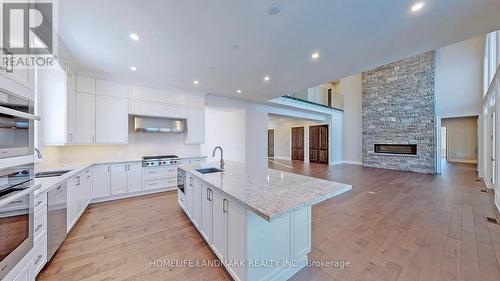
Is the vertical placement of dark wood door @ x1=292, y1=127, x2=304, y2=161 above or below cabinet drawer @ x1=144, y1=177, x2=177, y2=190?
above

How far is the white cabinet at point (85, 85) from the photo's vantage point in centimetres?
353

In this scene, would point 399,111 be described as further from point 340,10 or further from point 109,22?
point 109,22

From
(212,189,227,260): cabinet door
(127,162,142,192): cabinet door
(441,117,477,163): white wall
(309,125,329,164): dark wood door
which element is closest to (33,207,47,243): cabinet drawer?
(212,189,227,260): cabinet door

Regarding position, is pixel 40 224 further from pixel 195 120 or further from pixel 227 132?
pixel 227 132

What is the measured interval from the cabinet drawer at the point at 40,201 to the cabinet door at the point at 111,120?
2.29 m

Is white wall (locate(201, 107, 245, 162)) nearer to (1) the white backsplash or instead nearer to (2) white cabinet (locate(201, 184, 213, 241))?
(1) the white backsplash

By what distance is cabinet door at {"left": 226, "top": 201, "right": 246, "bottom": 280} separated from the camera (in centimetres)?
142

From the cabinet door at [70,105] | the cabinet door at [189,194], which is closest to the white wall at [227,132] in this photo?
the cabinet door at [70,105]

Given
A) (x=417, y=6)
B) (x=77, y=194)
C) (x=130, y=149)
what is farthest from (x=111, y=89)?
(x=417, y=6)

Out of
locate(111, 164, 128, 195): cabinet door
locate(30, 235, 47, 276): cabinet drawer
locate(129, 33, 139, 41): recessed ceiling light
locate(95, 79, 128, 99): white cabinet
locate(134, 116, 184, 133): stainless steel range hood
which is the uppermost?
locate(129, 33, 139, 41): recessed ceiling light

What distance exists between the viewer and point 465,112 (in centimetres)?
660

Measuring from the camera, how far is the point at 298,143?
37.0ft

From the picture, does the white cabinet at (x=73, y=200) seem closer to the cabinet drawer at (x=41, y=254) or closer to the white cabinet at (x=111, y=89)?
the cabinet drawer at (x=41, y=254)

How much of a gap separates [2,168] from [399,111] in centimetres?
1012
